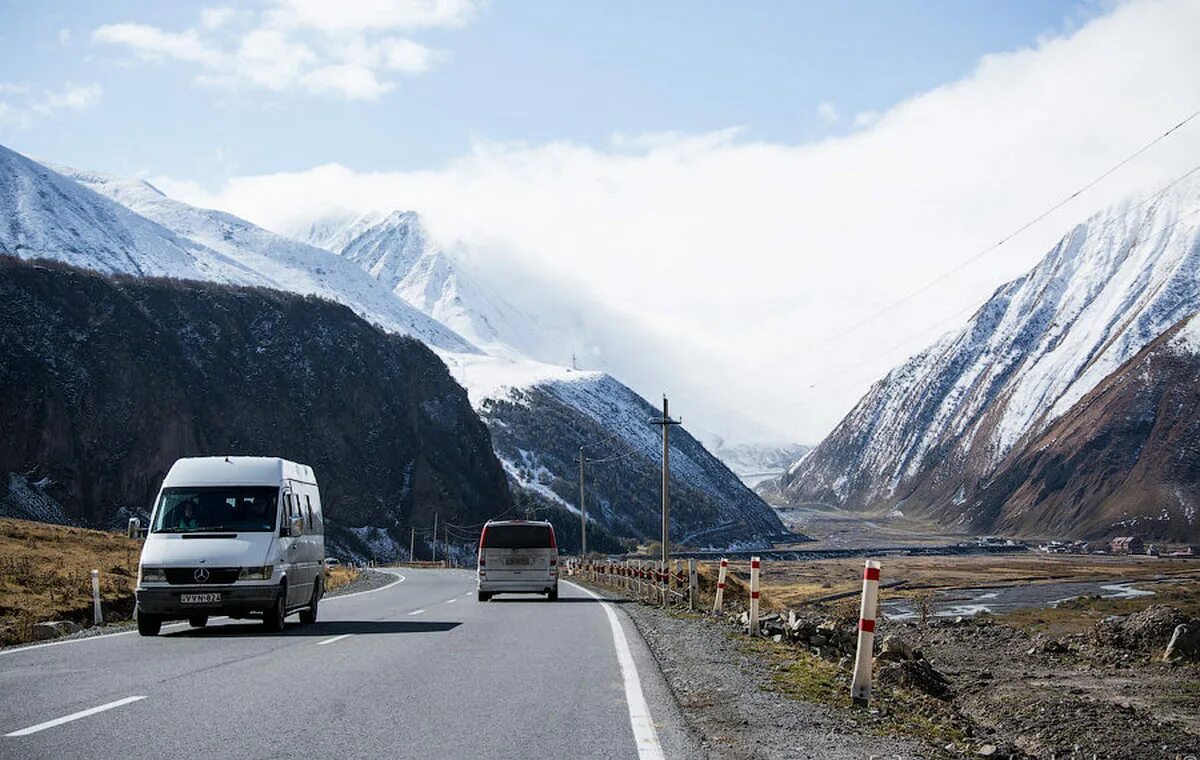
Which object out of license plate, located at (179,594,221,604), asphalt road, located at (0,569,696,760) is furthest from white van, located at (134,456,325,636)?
asphalt road, located at (0,569,696,760)

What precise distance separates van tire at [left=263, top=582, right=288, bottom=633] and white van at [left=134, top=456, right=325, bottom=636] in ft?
0.05

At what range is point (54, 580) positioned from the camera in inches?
1126

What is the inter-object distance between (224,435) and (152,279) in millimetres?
23023

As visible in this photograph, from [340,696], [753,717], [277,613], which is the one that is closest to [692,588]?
[277,613]

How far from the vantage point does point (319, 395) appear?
13625 centimetres

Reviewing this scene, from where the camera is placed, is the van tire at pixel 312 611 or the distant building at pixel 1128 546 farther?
the distant building at pixel 1128 546

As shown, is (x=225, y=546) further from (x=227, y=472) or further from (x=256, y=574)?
(x=227, y=472)

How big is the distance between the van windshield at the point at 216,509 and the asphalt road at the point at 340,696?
1681mm

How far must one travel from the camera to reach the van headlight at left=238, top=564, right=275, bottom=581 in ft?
62.0

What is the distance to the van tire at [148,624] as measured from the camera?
18.9 metres

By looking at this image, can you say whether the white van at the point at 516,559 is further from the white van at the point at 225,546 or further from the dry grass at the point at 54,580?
the white van at the point at 225,546

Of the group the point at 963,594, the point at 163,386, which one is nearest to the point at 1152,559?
the point at 963,594

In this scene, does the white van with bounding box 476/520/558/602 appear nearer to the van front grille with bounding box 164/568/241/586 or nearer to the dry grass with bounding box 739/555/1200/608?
the van front grille with bounding box 164/568/241/586

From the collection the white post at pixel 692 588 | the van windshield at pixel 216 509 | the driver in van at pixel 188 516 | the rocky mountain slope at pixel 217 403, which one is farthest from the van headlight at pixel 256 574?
the rocky mountain slope at pixel 217 403
